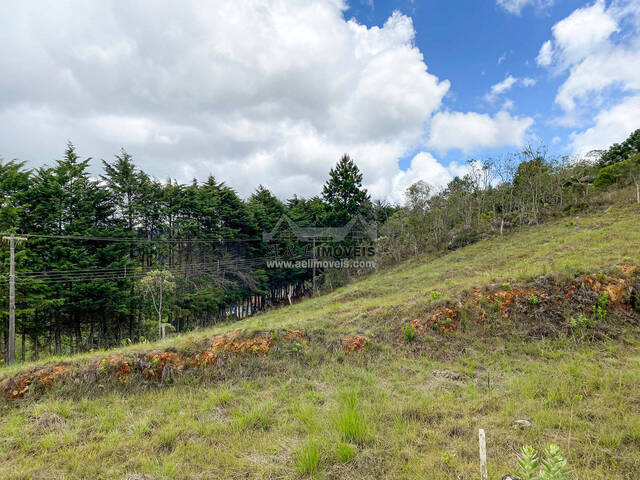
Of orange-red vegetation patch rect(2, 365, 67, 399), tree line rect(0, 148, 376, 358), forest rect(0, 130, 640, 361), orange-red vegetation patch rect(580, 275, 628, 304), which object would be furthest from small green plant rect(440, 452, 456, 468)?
forest rect(0, 130, 640, 361)

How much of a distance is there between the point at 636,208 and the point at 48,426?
25.4 m

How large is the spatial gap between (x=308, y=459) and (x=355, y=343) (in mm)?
3382

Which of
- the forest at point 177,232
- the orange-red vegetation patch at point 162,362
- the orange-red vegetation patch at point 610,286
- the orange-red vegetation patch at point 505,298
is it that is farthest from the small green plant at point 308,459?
the forest at point 177,232

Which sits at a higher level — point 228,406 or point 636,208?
point 636,208

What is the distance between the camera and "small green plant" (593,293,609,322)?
5801 millimetres

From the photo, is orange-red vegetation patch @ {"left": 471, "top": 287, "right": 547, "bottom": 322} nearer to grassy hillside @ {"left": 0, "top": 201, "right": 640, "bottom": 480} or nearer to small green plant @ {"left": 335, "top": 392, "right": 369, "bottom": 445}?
grassy hillside @ {"left": 0, "top": 201, "right": 640, "bottom": 480}

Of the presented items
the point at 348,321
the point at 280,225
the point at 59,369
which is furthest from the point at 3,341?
the point at 280,225

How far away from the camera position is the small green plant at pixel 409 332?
6105mm

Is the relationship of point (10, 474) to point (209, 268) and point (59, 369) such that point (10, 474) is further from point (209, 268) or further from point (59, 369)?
point (209, 268)

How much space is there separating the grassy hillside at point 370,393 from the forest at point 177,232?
35.1 ft

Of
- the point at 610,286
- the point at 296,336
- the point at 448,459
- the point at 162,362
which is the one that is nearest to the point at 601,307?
the point at 610,286

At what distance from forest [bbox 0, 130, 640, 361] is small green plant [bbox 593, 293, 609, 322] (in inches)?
623

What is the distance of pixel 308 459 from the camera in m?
2.80

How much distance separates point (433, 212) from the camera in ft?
76.3
